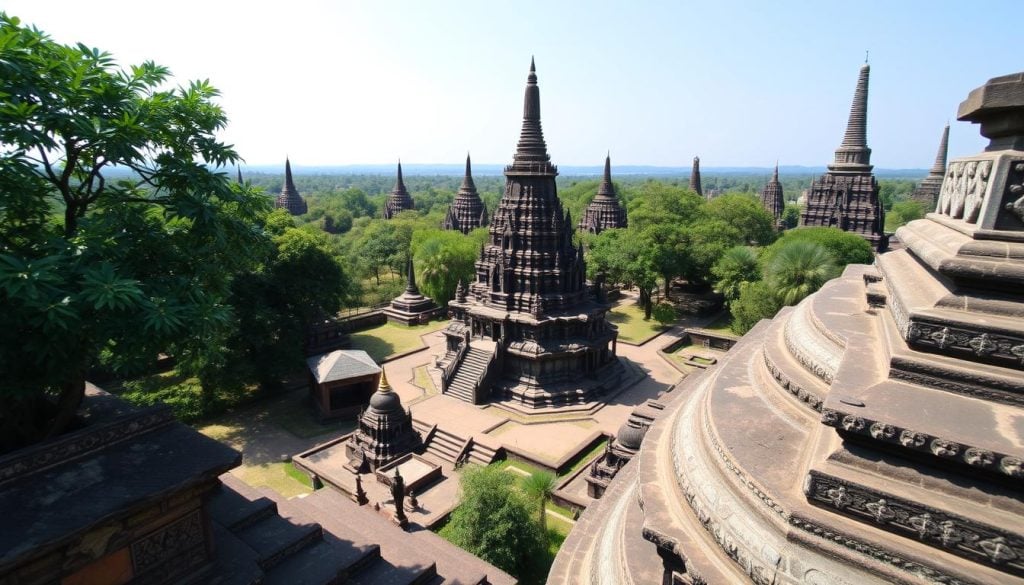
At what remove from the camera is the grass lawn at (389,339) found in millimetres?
37000

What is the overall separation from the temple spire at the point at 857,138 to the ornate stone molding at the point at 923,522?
176 ft

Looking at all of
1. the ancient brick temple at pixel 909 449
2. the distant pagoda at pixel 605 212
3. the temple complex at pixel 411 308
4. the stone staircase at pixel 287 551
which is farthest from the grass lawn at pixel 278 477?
the distant pagoda at pixel 605 212

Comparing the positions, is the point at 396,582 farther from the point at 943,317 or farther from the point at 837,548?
the point at 943,317

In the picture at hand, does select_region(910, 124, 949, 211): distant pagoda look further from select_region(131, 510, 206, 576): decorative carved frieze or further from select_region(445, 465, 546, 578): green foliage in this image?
select_region(131, 510, 206, 576): decorative carved frieze

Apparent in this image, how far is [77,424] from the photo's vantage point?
8.89 meters

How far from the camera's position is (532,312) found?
29719mm

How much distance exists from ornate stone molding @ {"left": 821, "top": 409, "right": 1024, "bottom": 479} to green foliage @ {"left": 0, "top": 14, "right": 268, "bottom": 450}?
8.52 metres

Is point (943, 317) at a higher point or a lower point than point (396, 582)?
higher

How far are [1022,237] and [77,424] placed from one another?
44.8 ft

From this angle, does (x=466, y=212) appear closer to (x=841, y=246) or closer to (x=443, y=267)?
(x=443, y=267)

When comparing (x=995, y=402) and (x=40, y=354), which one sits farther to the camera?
(x=40, y=354)

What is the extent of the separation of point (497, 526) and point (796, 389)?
9805 millimetres

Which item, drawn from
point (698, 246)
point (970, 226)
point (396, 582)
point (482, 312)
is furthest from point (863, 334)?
point (698, 246)

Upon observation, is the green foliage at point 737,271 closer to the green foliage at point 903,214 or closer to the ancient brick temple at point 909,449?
the ancient brick temple at point 909,449
